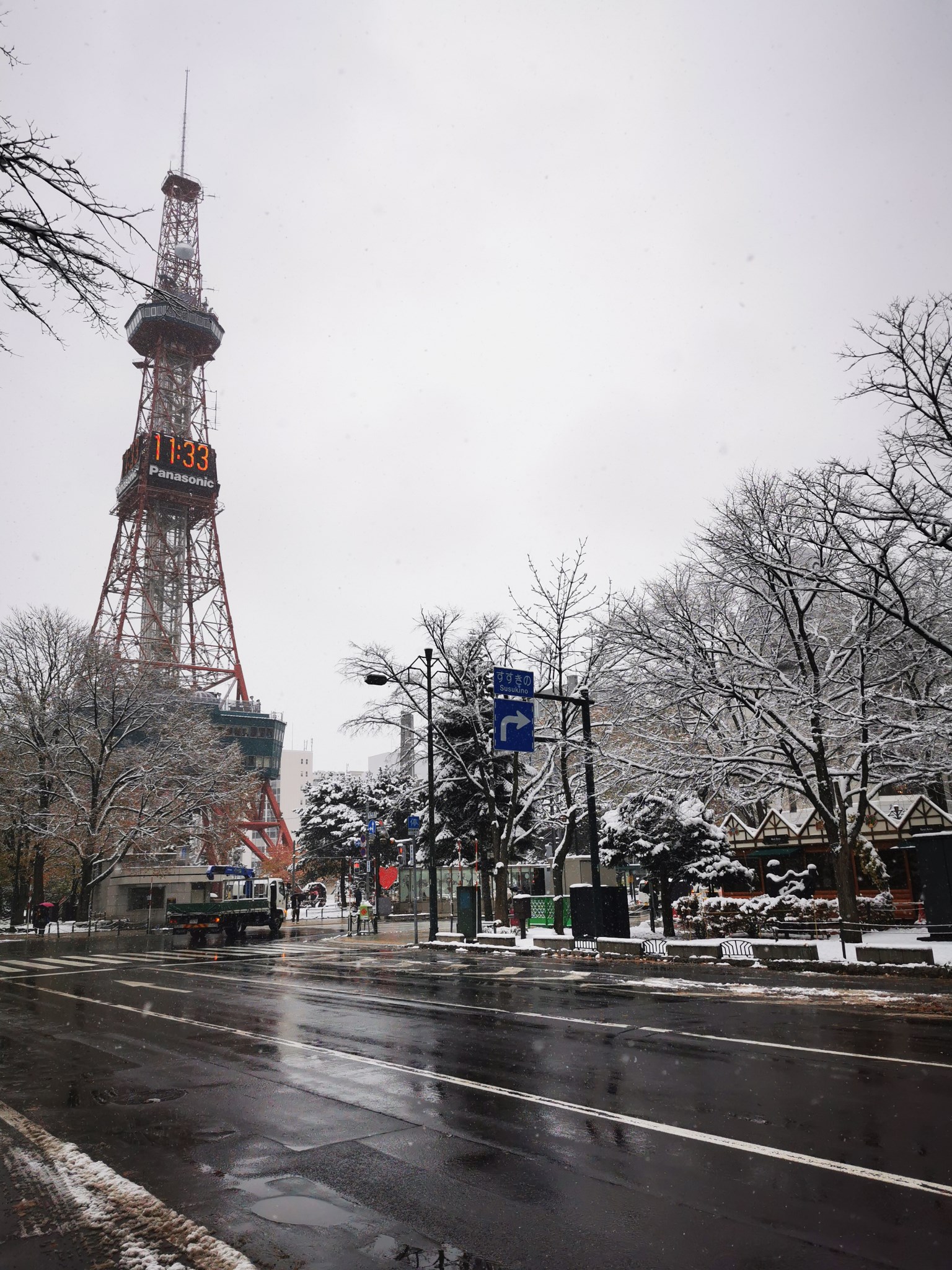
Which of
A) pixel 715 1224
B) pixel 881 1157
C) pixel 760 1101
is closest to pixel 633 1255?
pixel 715 1224

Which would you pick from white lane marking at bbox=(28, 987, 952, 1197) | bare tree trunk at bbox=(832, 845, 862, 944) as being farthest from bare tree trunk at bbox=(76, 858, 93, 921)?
bare tree trunk at bbox=(832, 845, 862, 944)

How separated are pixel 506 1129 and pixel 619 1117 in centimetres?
90

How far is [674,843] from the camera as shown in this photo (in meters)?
27.3

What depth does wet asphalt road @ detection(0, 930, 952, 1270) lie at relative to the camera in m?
4.42

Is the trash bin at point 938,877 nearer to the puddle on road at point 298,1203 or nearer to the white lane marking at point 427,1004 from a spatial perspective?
the white lane marking at point 427,1004

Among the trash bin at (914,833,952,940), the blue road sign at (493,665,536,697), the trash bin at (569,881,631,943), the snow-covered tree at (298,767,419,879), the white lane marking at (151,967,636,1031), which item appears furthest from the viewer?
the snow-covered tree at (298,767,419,879)

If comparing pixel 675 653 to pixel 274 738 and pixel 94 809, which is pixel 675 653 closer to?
pixel 94 809

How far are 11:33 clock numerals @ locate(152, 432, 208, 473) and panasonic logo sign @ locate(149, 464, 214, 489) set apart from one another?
0.88 meters

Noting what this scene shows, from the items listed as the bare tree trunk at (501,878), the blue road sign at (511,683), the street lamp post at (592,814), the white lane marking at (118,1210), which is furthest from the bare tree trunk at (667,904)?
the white lane marking at (118,1210)

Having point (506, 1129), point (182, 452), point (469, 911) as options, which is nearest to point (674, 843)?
point (469, 911)

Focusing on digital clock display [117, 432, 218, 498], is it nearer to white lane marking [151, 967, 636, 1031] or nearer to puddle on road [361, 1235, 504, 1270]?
white lane marking [151, 967, 636, 1031]

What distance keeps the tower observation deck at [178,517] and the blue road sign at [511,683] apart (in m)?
66.2

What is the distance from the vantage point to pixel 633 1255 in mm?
4191

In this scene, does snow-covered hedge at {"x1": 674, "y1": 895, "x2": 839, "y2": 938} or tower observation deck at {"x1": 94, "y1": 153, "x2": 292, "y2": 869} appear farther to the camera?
tower observation deck at {"x1": 94, "y1": 153, "x2": 292, "y2": 869}
